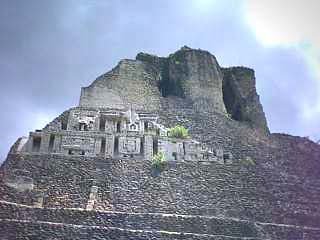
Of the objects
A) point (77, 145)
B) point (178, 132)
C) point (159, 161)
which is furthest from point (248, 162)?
point (77, 145)

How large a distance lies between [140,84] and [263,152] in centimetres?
750

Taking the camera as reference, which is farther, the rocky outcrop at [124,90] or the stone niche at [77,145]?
the rocky outcrop at [124,90]

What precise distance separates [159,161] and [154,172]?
704 millimetres

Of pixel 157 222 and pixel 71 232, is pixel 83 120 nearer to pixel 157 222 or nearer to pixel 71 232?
pixel 157 222

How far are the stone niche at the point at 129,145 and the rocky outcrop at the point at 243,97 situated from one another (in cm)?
851

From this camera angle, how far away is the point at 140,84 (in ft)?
104

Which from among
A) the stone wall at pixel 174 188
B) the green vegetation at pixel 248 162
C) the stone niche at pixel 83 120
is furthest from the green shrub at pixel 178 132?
the stone niche at pixel 83 120

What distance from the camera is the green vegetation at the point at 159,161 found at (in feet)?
79.2

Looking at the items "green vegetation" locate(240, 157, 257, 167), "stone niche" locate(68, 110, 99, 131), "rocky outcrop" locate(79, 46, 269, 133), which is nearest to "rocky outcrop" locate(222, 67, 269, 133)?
"rocky outcrop" locate(79, 46, 269, 133)

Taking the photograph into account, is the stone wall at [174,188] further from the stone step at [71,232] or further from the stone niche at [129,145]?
the stone step at [71,232]

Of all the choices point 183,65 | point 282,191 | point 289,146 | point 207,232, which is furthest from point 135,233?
point 183,65

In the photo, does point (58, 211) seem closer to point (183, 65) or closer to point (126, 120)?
point (126, 120)

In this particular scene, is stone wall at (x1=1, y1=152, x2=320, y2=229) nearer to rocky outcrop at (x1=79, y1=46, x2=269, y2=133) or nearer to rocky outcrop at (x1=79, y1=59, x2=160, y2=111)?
rocky outcrop at (x1=79, y1=59, x2=160, y2=111)

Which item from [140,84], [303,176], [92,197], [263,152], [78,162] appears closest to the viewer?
[92,197]
